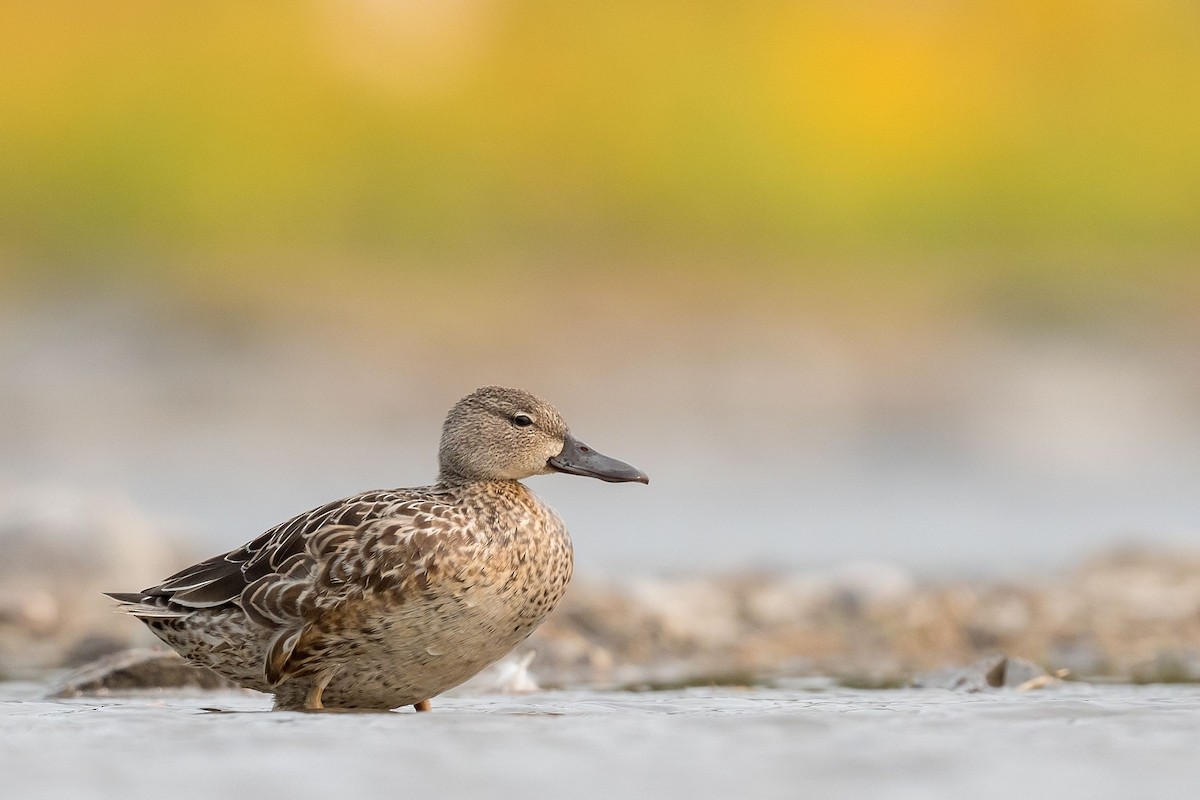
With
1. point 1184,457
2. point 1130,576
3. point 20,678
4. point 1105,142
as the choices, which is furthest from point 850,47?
point 20,678

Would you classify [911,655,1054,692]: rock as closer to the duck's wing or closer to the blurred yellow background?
the duck's wing

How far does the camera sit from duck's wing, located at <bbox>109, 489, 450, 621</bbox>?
20.9 feet

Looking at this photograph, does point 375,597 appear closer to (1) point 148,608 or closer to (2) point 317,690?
(2) point 317,690

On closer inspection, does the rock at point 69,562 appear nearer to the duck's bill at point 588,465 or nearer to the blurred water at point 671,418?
the duck's bill at point 588,465

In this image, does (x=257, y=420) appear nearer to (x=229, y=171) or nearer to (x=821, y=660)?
(x=229, y=171)

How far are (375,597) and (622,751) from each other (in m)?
1.20

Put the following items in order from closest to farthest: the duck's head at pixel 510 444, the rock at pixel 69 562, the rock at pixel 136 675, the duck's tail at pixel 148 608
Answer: the duck's tail at pixel 148 608
the duck's head at pixel 510 444
the rock at pixel 136 675
the rock at pixel 69 562

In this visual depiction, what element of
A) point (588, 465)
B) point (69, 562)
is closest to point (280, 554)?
point (588, 465)

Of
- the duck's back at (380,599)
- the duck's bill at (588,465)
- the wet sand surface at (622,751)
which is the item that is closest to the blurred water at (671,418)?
the duck's bill at (588,465)

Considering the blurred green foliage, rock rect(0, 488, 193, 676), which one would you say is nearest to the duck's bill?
rock rect(0, 488, 193, 676)

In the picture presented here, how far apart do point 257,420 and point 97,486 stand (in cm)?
157

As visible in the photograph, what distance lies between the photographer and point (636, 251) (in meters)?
19.1

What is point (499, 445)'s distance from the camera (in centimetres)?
682

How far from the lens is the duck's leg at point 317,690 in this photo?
632 cm
